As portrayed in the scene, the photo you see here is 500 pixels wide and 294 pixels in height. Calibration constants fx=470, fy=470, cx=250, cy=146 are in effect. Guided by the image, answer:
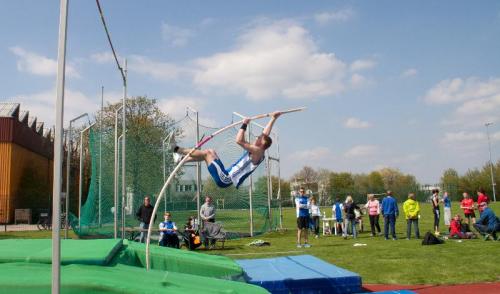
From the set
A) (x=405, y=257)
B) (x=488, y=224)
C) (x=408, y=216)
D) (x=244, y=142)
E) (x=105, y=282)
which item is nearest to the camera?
(x=105, y=282)

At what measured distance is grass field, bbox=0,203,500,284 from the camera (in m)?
6.59

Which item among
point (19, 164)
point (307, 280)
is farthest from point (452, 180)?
point (307, 280)

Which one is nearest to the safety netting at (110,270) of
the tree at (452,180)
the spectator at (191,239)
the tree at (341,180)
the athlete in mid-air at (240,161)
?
the athlete in mid-air at (240,161)

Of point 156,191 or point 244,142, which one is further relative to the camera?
point 156,191

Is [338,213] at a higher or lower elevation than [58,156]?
lower

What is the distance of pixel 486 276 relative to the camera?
6.52m

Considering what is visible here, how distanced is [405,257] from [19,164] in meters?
28.0

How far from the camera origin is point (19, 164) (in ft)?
99.1

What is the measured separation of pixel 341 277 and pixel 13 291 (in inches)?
136

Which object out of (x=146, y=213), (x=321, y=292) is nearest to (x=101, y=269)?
(x=321, y=292)

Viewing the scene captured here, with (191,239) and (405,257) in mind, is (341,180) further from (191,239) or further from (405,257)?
(405,257)

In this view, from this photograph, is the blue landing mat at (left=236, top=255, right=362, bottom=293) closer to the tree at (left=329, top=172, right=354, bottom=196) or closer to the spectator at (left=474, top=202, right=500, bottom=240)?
the spectator at (left=474, top=202, right=500, bottom=240)

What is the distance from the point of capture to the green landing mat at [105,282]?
2.94m

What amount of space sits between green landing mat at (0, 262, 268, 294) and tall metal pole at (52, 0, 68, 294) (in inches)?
14.5
